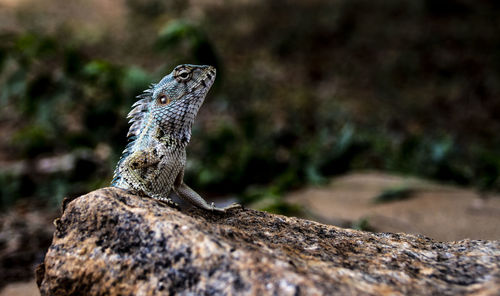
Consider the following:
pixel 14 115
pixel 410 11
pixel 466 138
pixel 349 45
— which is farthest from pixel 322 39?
pixel 14 115

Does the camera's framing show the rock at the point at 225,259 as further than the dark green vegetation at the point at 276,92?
No

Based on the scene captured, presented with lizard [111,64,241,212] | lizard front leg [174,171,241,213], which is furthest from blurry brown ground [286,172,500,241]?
lizard [111,64,241,212]

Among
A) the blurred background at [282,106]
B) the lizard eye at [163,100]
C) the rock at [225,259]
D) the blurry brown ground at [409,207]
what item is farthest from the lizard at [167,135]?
the blurry brown ground at [409,207]

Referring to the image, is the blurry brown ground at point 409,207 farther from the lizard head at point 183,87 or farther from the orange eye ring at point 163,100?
the orange eye ring at point 163,100

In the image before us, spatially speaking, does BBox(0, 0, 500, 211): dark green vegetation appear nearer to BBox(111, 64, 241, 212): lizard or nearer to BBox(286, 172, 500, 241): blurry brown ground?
BBox(286, 172, 500, 241): blurry brown ground

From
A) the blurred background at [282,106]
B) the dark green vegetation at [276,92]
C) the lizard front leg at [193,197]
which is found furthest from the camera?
the dark green vegetation at [276,92]

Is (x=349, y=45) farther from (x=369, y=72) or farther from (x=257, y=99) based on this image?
(x=257, y=99)

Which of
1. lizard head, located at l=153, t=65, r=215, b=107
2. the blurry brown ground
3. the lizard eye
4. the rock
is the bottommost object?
the rock
